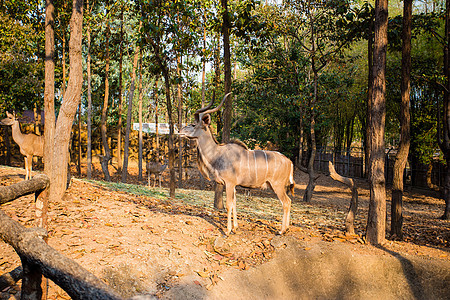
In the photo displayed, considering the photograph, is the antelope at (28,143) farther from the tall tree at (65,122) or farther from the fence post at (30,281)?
the fence post at (30,281)

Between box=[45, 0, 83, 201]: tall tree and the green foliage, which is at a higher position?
the green foliage

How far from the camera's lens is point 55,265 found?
2033mm

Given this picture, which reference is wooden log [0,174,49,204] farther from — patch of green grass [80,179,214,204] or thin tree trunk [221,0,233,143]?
patch of green grass [80,179,214,204]

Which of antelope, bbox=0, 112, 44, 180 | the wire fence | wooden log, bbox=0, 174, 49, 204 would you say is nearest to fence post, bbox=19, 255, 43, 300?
→ wooden log, bbox=0, 174, 49, 204

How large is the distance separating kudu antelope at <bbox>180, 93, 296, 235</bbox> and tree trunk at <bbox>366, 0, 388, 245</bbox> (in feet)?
5.73

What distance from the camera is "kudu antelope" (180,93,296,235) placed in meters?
6.98

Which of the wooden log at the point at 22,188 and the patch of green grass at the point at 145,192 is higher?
the wooden log at the point at 22,188

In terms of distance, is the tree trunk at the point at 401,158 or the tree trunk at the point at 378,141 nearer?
the tree trunk at the point at 378,141

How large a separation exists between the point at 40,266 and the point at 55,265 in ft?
0.43

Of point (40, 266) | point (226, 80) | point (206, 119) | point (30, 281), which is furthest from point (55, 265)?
point (226, 80)

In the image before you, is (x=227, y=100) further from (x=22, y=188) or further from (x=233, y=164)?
(x=22, y=188)

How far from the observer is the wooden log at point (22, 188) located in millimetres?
2426

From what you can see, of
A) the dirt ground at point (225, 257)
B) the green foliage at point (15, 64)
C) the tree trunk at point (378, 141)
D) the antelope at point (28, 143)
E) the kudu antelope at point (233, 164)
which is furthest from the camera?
the green foliage at point (15, 64)

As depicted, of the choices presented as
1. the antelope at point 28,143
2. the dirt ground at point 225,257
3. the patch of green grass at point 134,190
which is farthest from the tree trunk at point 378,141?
the antelope at point 28,143
